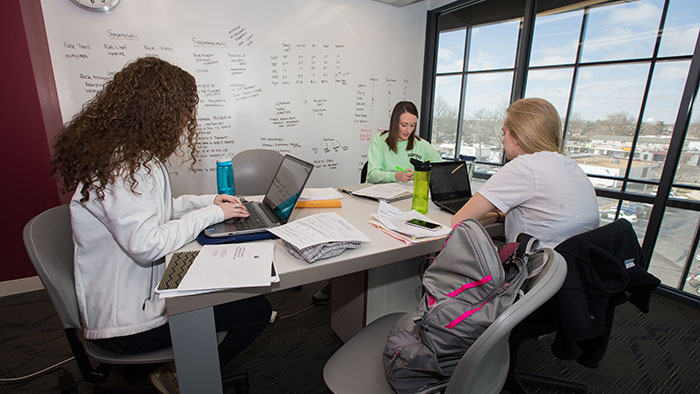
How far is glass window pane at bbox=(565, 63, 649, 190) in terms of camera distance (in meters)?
2.45

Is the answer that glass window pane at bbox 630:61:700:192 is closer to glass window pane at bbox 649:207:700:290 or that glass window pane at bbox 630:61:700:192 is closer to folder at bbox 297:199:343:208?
glass window pane at bbox 649:207:700:290

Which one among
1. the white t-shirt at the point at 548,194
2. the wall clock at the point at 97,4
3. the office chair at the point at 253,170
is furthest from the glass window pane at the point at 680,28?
the wall clock at the point at 97,4

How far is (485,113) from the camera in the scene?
134 inches

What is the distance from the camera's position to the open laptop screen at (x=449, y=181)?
1650 mm

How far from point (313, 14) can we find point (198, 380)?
3.08 metres

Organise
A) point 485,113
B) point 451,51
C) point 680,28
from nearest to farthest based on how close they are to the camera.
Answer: point 680,28
point 485,113
point 451,51

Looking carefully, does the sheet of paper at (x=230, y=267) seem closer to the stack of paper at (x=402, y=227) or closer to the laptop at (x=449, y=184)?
the stack of paper at (x=402, y=227)

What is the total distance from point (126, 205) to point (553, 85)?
3.20 m

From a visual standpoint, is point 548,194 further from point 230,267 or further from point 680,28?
point 680,28

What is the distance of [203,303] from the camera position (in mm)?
839

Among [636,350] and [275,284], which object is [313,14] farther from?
[636,350]

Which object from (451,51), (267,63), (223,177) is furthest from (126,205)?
(451,51)

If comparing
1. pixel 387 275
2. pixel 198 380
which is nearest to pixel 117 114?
pixel 198 380

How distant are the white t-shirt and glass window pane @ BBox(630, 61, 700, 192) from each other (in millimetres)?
1615
